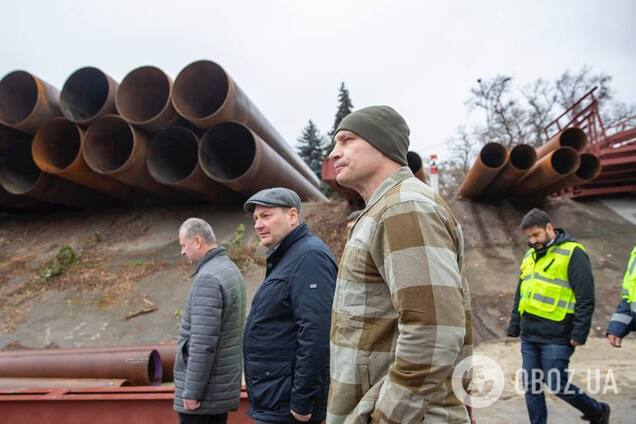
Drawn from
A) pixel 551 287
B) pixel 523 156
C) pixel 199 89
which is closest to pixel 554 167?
pixel 523 156

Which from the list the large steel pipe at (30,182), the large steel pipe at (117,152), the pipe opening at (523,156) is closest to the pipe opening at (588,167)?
the pipe opening at (523,156)

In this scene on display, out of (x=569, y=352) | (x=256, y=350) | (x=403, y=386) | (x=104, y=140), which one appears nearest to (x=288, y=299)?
(x=256, y=350)

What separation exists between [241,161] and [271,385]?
8.61 metres

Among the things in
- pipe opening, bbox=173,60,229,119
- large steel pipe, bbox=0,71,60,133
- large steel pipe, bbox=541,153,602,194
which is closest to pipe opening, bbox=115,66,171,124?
pipe opening, bbox=173,60,229,119

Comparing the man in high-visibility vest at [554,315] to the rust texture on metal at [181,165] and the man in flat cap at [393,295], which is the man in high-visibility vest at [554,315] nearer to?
the man in flat cap at [393,295]

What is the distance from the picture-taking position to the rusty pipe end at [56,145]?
9047mm

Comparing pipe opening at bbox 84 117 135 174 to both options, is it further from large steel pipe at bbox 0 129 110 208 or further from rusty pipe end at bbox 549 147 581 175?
rusty pipe end at bbox 549 147 581 175

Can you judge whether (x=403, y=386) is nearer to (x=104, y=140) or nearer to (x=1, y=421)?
(x=1, y=421)

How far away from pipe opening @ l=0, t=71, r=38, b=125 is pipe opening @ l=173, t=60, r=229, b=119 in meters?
3.97

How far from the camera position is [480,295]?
6695 mm

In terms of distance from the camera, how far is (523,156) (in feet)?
28.0

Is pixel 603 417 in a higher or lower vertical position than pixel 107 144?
lower

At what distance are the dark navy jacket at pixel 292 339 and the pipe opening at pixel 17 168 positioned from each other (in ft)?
35.1

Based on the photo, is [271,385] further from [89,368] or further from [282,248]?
[89,368]
